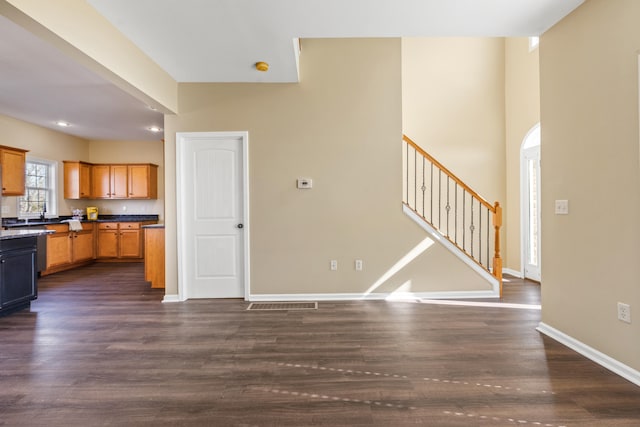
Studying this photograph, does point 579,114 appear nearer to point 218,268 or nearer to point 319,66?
point 319,66

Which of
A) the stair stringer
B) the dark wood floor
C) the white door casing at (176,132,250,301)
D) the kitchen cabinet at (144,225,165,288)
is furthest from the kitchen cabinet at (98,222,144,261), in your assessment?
the stair stringer

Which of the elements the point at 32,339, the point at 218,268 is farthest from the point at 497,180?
the point at 32,339

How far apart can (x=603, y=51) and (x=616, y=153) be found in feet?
2.54

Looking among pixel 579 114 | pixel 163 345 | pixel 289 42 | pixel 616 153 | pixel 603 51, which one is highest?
pixel 289 42

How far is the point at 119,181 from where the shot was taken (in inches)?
294

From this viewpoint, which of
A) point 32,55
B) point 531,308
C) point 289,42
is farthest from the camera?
point 531,308

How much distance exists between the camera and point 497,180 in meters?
5.64

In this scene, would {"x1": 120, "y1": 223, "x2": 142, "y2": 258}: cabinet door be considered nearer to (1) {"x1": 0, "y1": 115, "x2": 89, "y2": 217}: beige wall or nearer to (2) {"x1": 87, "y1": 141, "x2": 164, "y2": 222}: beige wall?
(2) {"x1": 87, "y1": 141, "x2": 164, "y2": 222}: beige wall

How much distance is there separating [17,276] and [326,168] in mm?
3859

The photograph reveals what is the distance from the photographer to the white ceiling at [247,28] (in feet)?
8.38

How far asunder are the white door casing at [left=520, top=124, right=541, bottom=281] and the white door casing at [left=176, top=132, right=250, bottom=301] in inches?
172

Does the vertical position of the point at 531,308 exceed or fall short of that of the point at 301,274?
it falls short

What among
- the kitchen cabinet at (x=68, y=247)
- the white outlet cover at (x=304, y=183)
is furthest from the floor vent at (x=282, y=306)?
the kitchen cabinet at (x=68, y=247)

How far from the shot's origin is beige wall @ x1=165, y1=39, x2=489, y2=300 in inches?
162
